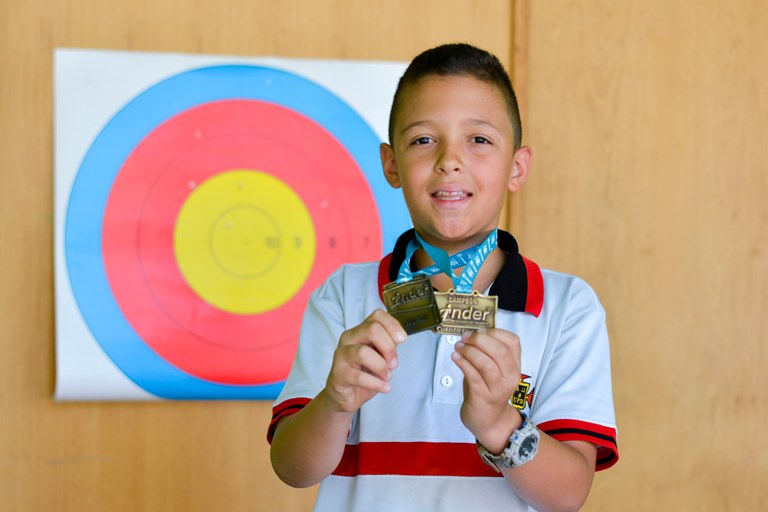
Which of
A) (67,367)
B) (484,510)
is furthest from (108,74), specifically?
(484,510)

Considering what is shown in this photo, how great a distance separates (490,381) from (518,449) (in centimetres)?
7

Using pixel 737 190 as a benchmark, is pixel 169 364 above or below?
below

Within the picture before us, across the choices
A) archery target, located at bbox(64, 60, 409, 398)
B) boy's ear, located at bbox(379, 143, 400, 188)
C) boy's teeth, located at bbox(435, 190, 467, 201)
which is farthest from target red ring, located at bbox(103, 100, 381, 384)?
boy's teeth, located at bbox(435, 190, 467, 201)

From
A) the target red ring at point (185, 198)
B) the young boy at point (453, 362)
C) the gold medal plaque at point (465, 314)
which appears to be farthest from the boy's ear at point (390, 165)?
the target red ring at point (185, 198)

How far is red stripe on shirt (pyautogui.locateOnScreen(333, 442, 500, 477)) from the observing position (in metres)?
0.76

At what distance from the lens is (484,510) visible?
29.8 inches

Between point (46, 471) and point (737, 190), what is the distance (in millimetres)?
1164

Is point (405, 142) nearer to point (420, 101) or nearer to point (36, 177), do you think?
point (420, 101)

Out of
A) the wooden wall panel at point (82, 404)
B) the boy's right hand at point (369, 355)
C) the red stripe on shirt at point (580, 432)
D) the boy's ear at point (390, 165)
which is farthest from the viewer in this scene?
the wooden wall panel at point (82, 404)

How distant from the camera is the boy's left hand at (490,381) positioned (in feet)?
2.11

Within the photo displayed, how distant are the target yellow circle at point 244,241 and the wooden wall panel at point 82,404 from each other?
0.56 feet

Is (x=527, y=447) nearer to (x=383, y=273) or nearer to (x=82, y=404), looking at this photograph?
(x=383, y=273)

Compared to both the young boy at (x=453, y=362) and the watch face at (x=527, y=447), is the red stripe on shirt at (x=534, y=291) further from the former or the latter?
the watch face at (x=527, y=447)

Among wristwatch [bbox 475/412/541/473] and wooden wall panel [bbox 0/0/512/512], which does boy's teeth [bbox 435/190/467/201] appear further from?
wooden wall panel [bbox 0/0/512/512]
